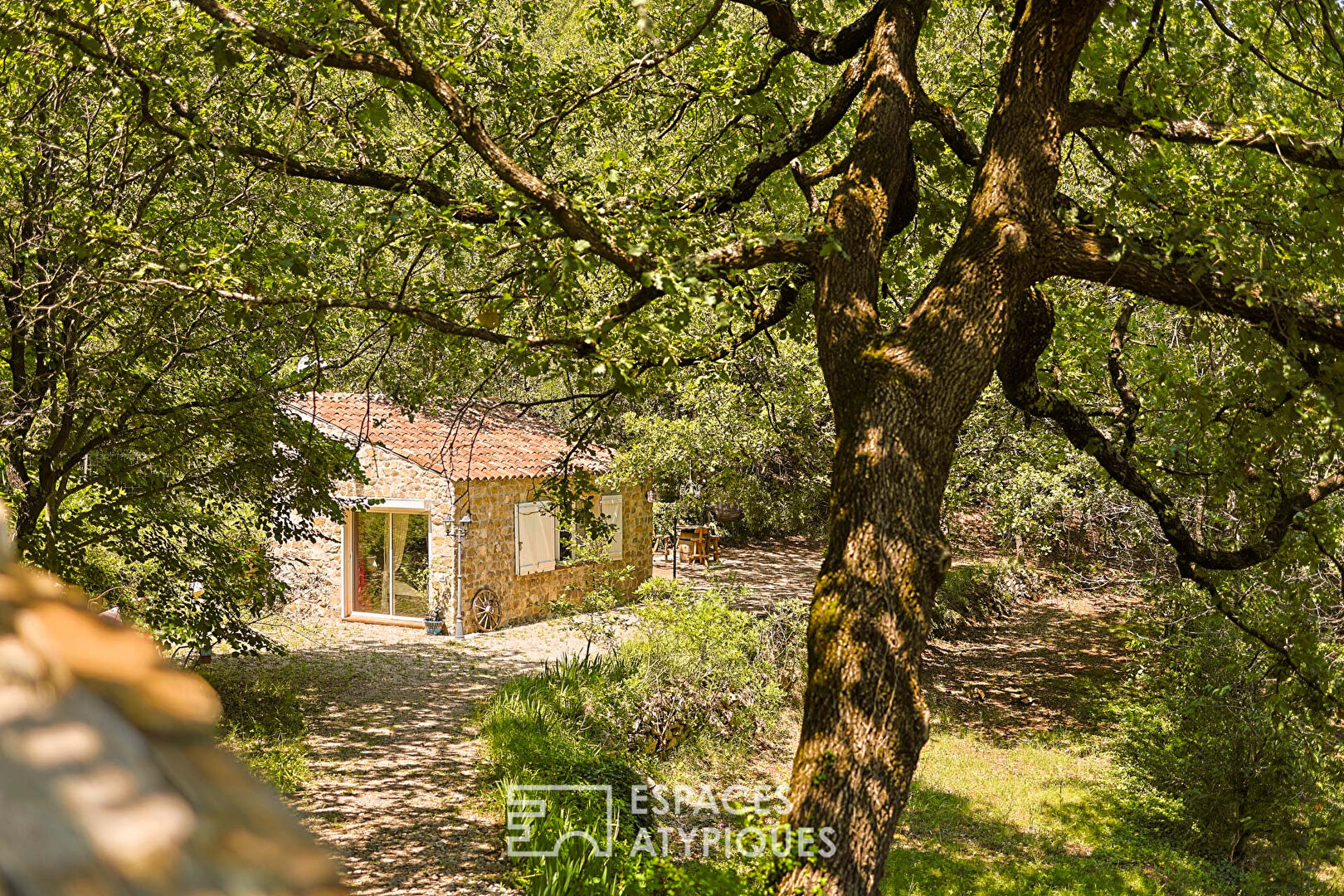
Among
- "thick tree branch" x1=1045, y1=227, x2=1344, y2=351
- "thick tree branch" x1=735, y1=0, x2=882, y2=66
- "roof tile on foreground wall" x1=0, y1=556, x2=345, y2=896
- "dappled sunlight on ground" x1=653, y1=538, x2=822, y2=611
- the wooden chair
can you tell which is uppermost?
"thick tree branch" x1=735, y1=0, x2=882, y2=66

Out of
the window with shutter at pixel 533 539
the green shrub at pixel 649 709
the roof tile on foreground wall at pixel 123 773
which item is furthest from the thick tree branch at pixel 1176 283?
the window with shutter at pixel 533 539

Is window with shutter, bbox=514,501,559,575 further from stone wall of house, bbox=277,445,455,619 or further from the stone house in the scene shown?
stone wall of house, bbox=277,445,455,619

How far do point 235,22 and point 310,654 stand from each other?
1319cm

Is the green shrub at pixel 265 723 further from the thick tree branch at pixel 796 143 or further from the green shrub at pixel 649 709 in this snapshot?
the thick tree branch at pixel 796 143

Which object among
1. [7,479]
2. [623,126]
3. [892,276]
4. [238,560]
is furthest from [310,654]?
[892,276]

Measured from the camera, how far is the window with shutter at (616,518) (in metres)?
21.3

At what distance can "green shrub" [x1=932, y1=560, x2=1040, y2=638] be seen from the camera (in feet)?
66.7

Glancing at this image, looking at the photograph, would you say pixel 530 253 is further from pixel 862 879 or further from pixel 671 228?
pixel 862 879

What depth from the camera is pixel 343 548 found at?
62.3ft

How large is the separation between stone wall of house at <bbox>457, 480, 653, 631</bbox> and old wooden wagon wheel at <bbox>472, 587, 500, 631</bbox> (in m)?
0.10

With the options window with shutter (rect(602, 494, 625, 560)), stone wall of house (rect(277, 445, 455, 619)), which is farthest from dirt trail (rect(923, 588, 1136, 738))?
stone wall of house (rect(277, 445, 455, 619))

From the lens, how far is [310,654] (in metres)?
15.9

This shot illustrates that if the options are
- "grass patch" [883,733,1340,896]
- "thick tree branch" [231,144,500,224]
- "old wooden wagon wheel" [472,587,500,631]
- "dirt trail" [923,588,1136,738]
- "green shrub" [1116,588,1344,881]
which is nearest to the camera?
"thick tree branch" [231,144,500,224]

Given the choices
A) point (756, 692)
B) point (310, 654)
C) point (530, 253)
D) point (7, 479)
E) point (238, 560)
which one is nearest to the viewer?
point (530, 253)
